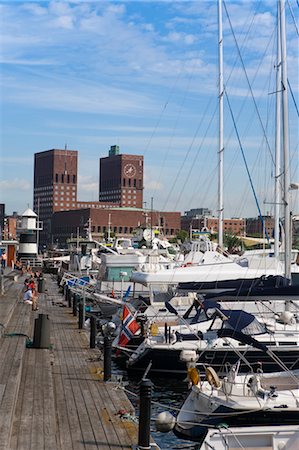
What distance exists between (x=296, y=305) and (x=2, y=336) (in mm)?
10418

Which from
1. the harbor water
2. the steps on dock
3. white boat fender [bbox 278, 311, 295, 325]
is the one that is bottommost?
the harbor water

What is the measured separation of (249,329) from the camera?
70.3 feet

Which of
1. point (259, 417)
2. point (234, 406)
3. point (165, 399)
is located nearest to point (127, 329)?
point (165, 399)

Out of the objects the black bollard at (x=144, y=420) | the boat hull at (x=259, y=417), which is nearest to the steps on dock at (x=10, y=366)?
the black bollard at (x=144, y=420)

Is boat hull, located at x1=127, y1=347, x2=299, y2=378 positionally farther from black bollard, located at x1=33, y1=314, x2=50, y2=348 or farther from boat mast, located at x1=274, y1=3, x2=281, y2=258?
boat mast, located at x1=274, y1=3, x2=281, y2=258

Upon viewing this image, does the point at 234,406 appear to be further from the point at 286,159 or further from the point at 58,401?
the point at 286,159

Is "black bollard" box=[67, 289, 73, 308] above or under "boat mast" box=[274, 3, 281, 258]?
under

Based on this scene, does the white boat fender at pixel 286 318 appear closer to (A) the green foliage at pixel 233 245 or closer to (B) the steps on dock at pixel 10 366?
(B) the steps on dock at pixel 10 366

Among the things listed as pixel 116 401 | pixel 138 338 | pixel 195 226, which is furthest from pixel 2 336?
pixel 195 226

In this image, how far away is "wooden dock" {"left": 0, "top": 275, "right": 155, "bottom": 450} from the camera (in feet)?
36.1

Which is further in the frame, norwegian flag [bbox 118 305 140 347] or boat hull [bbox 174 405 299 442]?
norwegian flag [bbox 118 305 140 347]

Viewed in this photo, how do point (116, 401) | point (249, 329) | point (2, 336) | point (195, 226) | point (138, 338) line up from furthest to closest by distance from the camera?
1. point (195, 226)
2. point (138, 338)
3. point (249, 329)
4. point (2, 336)
5. point (116, 401)

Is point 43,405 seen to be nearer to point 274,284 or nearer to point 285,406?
point 285,406

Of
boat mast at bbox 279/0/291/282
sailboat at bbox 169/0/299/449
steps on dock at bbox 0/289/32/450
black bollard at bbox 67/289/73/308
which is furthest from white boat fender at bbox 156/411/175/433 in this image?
black bollard at bbox 67/289/73/308
